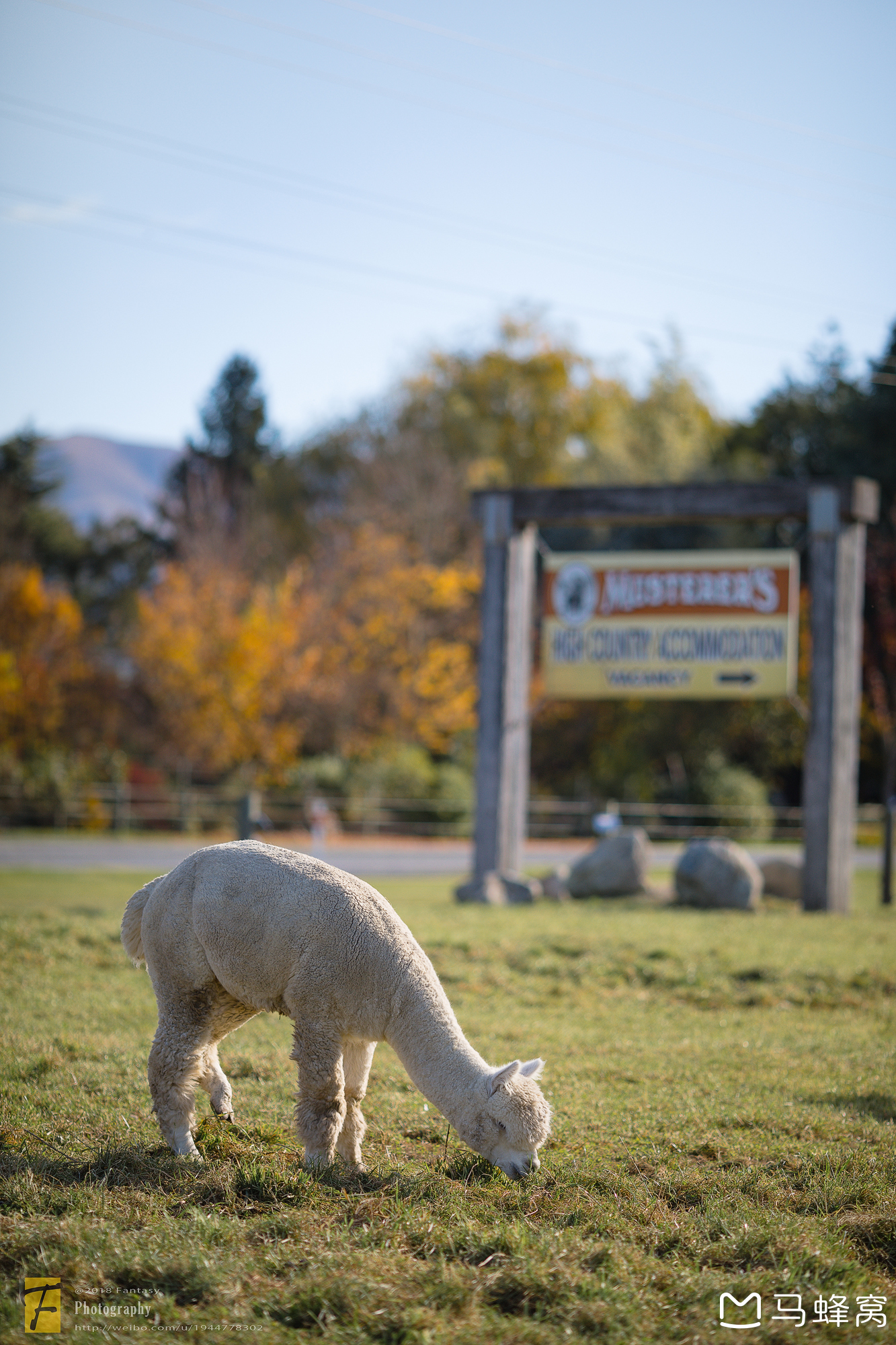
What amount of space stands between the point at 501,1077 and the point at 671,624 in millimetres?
11267

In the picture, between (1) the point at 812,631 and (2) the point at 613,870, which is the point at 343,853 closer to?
(2) the point at 613,870

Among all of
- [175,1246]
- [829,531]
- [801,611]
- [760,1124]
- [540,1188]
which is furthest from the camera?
[801,611]

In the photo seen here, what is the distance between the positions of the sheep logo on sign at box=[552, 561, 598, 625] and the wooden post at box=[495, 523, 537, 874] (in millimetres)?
422

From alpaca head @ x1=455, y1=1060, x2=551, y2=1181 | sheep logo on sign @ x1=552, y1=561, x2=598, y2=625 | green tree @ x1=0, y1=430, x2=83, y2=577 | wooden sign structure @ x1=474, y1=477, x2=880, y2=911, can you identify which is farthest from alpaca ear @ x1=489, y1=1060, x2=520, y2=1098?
green tree @ x1=0, y1=430, x2=83, y2=577

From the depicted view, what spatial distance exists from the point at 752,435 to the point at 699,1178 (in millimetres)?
38276

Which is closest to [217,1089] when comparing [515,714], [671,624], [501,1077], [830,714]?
[501,1077]

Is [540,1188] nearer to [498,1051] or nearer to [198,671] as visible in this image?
[498,1051]

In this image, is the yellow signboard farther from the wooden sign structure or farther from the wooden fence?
the wooden fence

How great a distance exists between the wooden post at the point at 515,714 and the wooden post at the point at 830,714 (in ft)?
11.9

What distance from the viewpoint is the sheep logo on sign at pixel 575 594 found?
15852 mm

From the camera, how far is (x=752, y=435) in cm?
4081

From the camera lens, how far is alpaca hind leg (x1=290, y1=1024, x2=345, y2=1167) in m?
5.06

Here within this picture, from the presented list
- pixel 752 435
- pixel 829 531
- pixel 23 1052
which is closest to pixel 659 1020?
pixel 23 1052

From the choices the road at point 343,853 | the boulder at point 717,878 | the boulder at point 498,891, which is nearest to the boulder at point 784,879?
the boulder at point 717,878
